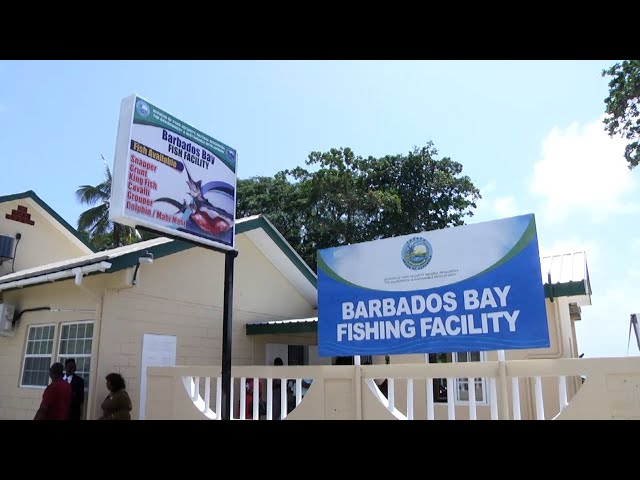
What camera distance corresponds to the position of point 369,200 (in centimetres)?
2211

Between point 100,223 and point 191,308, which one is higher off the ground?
point 100,223

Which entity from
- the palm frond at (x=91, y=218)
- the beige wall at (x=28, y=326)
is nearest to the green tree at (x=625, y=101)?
the beige wall at (x=28, y=326)

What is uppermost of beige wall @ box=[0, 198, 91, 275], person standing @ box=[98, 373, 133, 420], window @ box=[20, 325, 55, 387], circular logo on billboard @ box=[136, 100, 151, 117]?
beige wall @ box=[0, 198, 91, 275]

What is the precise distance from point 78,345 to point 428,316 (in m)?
6.86

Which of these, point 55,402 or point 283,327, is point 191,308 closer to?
point 283,327

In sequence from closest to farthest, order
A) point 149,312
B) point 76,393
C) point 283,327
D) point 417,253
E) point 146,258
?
point 417,253 → point 76,393 → point 146,258 → point 149,312 → point 283,327

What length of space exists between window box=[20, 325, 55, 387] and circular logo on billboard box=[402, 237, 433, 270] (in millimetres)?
7529

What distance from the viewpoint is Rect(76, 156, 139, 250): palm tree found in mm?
25031

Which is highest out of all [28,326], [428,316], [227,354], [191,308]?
[191,308]

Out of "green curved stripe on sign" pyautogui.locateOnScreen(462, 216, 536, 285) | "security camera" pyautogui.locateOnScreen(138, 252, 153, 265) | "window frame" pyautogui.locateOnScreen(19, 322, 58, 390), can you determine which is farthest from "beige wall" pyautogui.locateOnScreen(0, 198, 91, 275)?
"green curved stripe on sign" pyautogui.locateOnScreen(462, 216, 536, 285)

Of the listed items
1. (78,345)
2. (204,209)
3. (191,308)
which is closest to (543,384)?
(204,209)

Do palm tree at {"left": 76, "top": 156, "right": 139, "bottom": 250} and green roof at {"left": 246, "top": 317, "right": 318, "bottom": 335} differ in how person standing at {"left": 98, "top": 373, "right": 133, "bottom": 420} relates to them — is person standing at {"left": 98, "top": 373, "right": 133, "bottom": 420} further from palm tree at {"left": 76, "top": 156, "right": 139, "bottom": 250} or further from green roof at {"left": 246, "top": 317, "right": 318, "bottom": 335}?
palm tree at {"left": 76, "top": 156, "right": 139, "bottom": 250}
